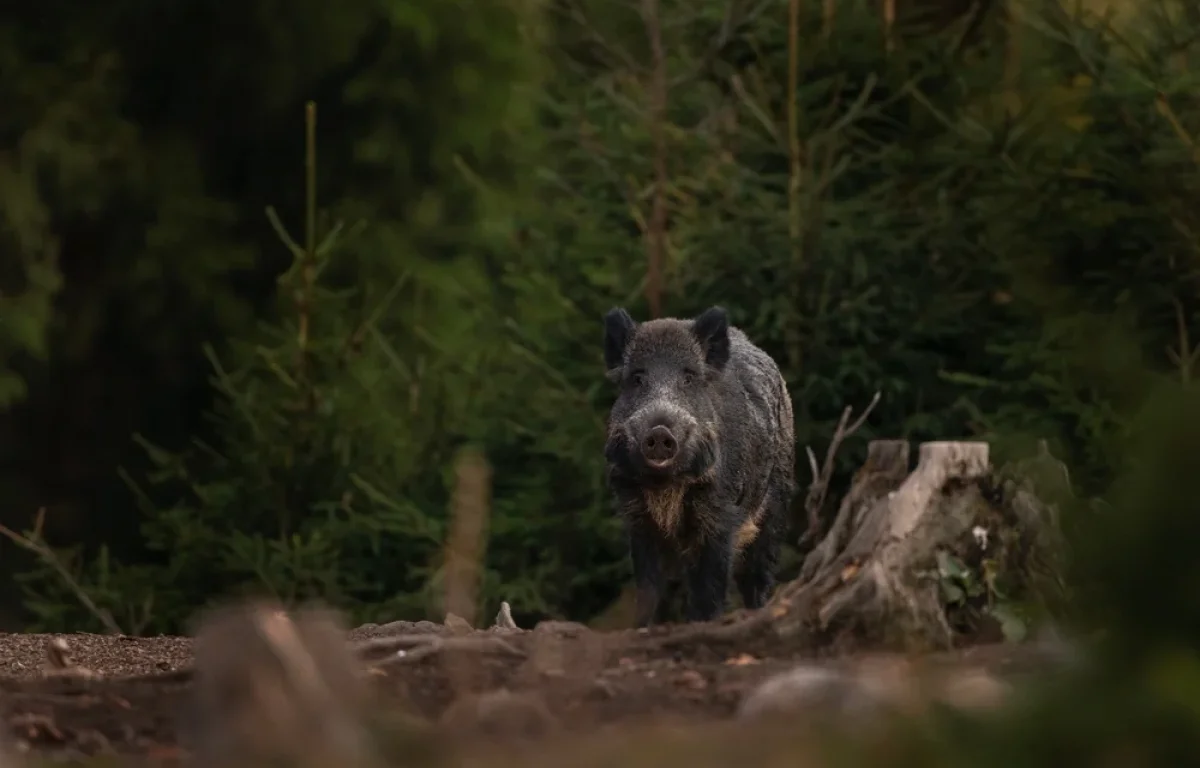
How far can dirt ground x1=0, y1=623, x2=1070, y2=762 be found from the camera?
171 inches

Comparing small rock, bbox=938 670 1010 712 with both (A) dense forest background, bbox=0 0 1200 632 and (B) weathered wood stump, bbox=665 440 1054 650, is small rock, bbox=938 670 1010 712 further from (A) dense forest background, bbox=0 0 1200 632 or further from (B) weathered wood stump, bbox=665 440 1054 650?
(A) dense forest background, bbox=0 0 1200 632

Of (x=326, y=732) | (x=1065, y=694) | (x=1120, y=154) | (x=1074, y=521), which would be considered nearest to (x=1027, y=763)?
(x=1065, y=694)

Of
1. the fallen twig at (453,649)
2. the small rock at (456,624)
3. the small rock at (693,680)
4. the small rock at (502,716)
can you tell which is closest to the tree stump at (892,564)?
the small rock at (693,680)

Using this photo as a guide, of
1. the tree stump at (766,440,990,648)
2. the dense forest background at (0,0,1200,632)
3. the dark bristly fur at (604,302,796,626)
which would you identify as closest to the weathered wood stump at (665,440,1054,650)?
the tree stump at (766,440,990,648)

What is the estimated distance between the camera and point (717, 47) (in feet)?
33.9

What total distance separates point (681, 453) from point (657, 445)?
0.13m

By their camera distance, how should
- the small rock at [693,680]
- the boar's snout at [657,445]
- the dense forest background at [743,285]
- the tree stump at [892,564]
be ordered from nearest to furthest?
the small rock at [693,680] → the tree stump at [892,564] → the boar's snout at [657,445] → the dense forest background at [743,285]

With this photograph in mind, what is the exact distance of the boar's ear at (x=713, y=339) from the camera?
7621 mm

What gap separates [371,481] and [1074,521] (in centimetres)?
712

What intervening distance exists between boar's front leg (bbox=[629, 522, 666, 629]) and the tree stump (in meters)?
1.51

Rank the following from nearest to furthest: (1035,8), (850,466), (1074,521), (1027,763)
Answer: (1027,763) → (1074,521) → (850,466) → (1035,8)

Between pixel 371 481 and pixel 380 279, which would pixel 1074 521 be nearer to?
pixel 371 481

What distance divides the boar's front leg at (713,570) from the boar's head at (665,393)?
0.84 feet

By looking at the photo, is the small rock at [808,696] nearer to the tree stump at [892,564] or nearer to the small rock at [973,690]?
the small rock at [973,690]
